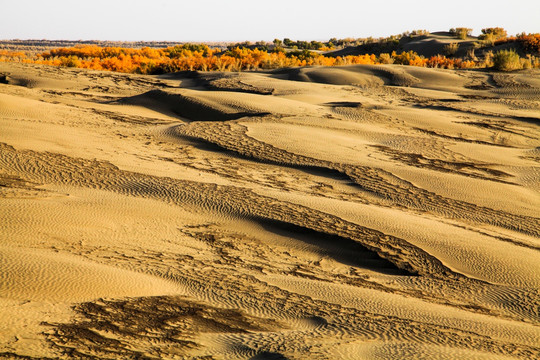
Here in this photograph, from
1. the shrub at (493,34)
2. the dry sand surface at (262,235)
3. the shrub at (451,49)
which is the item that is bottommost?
the dry sand surface at (262,235)

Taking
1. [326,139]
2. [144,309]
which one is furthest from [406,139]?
[144,309]

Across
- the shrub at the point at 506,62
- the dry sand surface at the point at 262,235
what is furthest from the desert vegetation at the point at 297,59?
the dry sand surface at the point at 262,235

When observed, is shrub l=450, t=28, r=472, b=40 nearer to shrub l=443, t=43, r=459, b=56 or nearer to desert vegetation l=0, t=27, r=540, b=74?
desert vegetation l=0, t=27, r=540, b=74

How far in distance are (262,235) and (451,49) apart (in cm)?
2511

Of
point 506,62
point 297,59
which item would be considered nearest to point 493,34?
point 297,59

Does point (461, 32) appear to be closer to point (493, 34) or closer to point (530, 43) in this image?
point (493, 34)

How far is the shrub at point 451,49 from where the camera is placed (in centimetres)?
2763

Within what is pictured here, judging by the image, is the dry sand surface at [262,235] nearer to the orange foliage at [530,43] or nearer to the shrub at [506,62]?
the shrub at [506,62]

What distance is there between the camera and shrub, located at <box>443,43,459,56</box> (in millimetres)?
27634

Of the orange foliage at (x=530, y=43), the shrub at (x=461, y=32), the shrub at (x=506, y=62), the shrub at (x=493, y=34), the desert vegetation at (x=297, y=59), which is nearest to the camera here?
the shrub at (x=506, y=62)

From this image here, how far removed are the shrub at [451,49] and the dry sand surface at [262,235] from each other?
61.4 ft

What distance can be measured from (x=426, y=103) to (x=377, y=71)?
3.42 m

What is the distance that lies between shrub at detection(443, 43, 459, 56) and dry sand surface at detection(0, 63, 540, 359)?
737 inches

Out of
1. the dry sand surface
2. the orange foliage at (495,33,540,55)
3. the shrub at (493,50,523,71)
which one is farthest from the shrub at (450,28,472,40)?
the dry sand surface
